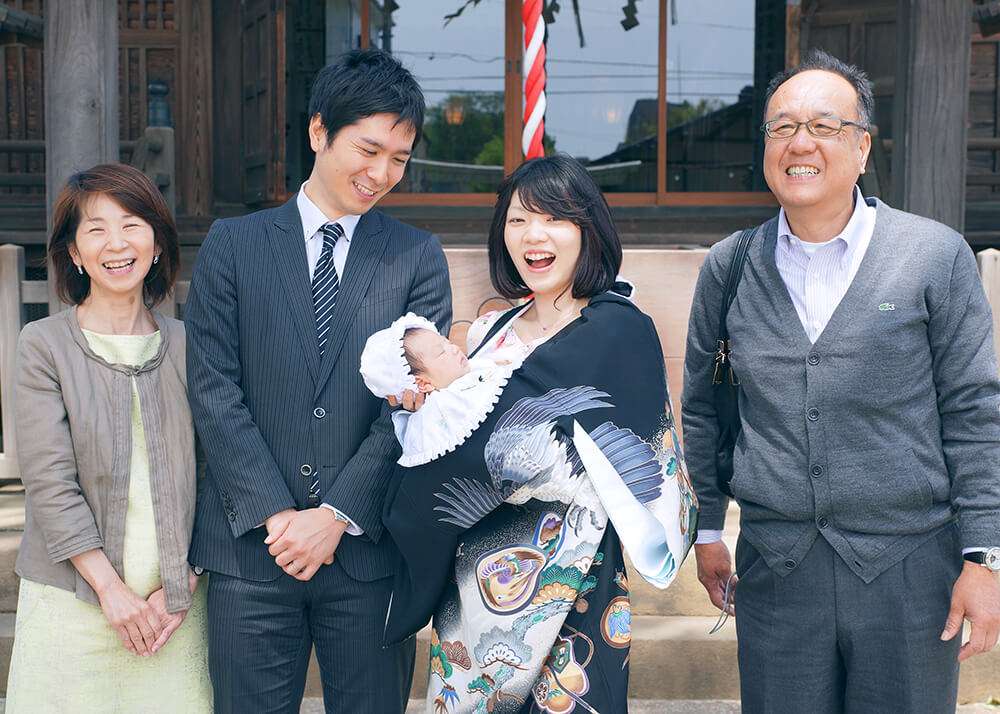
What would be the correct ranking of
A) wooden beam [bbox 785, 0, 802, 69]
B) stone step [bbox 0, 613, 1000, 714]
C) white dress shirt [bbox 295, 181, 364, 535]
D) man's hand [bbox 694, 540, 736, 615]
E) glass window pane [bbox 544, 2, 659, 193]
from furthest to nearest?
glass window pane [bbox 544, 2, 659, 193] < wooden beam [bbox 785, 0, 802, 69] < stone step [bbox 0, 613, 1000, 714] < man's hand [bbox 694, 540, 736, 615] < white dress shirt [bbox 295, 181, 364, 535]

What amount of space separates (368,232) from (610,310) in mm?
693

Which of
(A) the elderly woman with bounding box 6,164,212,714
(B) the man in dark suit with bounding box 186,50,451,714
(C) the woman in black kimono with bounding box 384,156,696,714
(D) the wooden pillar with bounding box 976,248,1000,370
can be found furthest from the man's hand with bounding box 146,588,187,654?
(D) the wooden pillar with bounding box 976,248,1000,370

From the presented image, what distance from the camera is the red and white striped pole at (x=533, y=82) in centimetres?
339

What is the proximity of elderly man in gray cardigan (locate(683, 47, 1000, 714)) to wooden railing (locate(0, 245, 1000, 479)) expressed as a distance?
5.33 feet

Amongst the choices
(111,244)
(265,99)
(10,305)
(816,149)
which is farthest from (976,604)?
(265,99)

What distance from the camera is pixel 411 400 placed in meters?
2.15

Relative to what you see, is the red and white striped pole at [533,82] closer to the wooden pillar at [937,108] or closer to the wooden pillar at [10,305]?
the wooden pillar at [937,108]

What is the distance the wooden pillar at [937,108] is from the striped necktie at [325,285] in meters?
2.68

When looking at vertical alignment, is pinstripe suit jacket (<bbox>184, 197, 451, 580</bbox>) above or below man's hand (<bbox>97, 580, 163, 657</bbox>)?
above

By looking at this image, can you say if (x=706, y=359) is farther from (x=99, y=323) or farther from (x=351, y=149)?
(x=99, y=323)

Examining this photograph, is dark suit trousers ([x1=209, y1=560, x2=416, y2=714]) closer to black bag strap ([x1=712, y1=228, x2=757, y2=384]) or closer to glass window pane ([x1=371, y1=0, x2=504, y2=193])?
black bag strap ([x1=712, y1=228, x2=757, y2=384])

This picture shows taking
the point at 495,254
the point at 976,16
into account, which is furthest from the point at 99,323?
the point at 976,16

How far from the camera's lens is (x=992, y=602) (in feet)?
6.95

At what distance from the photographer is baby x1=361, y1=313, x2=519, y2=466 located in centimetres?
203
